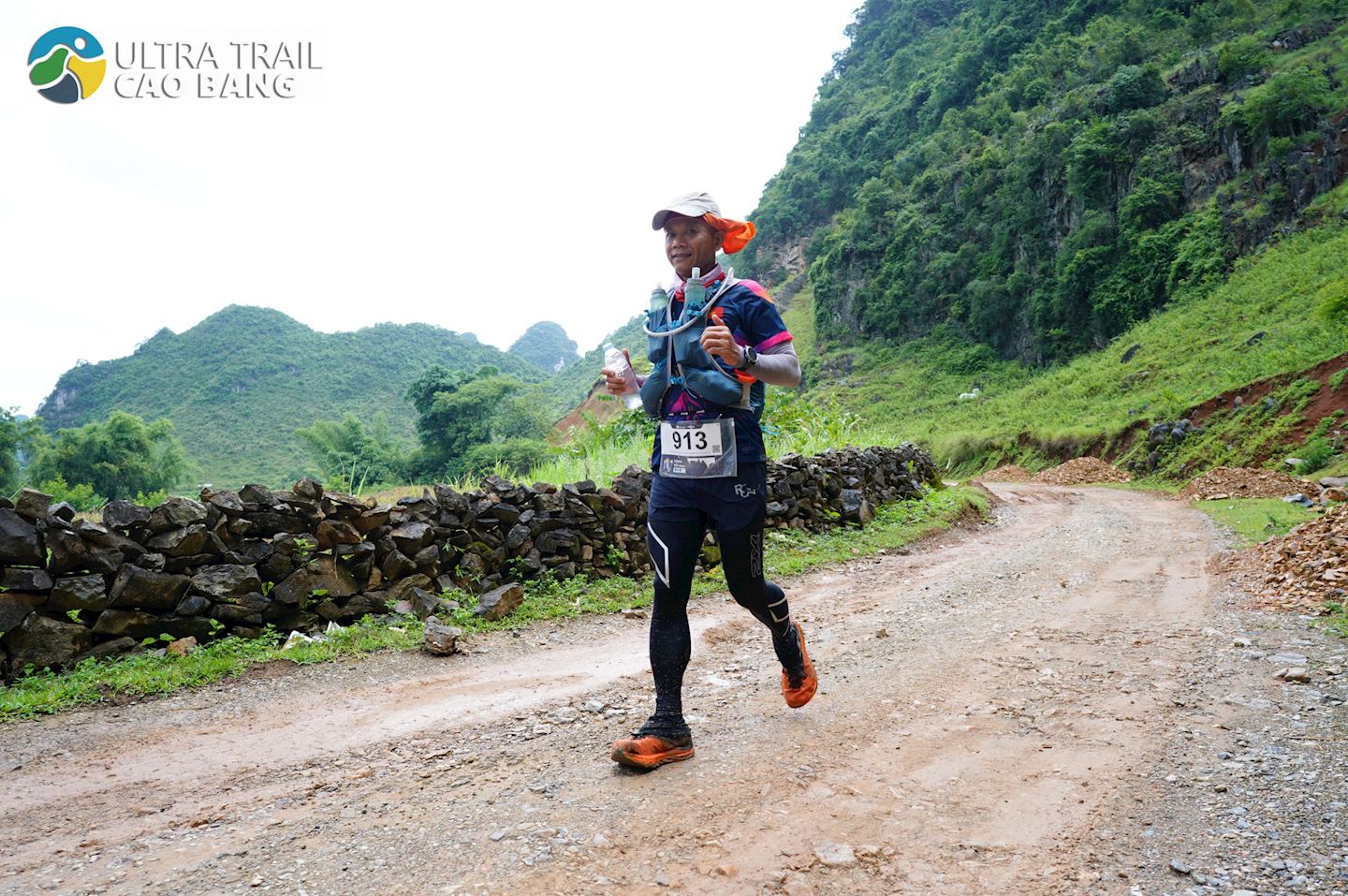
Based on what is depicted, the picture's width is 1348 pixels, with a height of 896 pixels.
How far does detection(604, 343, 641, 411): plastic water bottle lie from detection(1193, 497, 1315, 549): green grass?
27.3 ft

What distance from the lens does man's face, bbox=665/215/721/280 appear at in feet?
10.8

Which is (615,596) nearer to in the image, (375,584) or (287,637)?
(375,584)

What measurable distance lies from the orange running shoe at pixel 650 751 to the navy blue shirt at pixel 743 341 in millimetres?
1155

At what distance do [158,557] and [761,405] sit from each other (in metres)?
3.98

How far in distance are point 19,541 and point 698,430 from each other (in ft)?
13.3

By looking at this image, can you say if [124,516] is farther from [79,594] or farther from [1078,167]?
[1078,167]

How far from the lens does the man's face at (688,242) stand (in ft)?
10.8

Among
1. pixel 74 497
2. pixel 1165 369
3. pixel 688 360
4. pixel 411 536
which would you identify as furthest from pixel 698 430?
pixel 1165 369

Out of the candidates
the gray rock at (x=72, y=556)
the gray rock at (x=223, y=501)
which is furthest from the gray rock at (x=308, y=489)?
the gray rock at (x=72, y=556)

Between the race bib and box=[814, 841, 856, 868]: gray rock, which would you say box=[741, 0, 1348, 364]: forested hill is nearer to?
the race bib

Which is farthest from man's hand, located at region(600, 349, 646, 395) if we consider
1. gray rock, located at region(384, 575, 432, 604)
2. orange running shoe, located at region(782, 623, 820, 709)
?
gray rock, located at region(384, 575, 432, 604)

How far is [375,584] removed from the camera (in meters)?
5.75

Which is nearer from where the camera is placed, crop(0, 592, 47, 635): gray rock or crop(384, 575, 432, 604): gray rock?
crop(0, 592, 47, 635): gray rock

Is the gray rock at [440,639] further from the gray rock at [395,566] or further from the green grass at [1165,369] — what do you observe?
the green grass at [1165,369]
